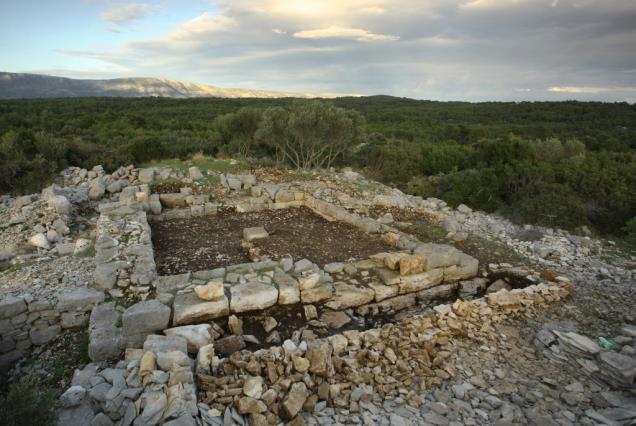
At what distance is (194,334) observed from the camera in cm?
431

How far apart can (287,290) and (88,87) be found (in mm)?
114845

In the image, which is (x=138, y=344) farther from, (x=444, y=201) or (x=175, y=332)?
(x=444, y=201)

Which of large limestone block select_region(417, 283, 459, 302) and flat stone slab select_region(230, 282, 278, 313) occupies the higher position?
flat stone slab select_region(230, 282, 278, 313)

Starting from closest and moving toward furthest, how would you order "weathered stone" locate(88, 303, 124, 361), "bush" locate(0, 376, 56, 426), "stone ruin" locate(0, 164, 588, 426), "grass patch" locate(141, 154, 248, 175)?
"bush" locate(0, 376, 56, 426)
"stone ruin" locate(0, 164, 588, 426)
"weathered stone" locate(88, 303, 124, 361)
"grass patch" locate(141, 154, 248, 175)

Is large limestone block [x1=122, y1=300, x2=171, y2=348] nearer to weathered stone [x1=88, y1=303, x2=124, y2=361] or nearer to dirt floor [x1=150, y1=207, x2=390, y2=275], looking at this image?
weathered stone [x1=88, y1=303, x2=124, y2=361]

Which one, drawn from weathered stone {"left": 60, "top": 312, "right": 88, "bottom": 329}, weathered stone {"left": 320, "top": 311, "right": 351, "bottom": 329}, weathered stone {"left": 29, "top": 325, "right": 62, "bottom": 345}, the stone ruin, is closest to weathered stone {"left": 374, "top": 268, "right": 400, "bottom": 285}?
the stone ruin

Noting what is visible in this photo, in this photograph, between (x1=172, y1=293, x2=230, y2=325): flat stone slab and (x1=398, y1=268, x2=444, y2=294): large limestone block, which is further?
(x1=398, y1=268, x2=444, y2=294): large limestone block

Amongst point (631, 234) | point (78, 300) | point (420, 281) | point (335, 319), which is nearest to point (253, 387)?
point (335, 319)

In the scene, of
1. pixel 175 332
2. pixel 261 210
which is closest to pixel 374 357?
pixel 175 332

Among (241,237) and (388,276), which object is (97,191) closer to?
(241,237)

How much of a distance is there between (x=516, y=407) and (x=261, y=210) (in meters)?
8.02

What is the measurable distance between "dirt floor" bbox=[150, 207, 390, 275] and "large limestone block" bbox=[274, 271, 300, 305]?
1.44 meters

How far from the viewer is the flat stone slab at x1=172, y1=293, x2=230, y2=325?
4793 millimetres

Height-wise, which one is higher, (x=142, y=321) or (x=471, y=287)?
(x=142, y=321)
